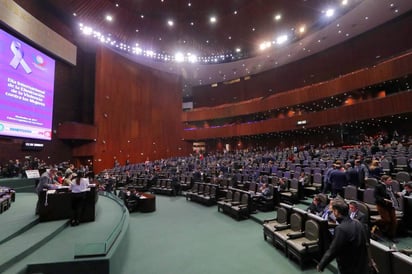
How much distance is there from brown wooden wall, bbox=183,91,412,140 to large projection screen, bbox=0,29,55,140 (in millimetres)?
17224

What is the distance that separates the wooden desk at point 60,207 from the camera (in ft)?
17.8

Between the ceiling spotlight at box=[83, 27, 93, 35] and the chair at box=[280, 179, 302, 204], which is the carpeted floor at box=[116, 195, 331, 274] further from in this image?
the ceiling spotlight at box=[83, 27, 93, 35]

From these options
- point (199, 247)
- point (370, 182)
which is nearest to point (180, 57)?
point (370, 182)

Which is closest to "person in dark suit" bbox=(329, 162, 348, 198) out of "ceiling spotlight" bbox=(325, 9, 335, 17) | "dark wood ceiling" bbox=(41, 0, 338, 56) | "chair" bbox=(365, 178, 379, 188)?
"chair" bbox=(365, 178, 379, 188)

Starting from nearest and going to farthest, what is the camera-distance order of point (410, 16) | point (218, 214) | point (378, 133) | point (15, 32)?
point (218, 214) < point (15, 32) < point (410, 16) < point (378, 133)

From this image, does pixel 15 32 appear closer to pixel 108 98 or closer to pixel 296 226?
pixel 108 98

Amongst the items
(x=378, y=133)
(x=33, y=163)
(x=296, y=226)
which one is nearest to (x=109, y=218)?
(x=296, y=226)

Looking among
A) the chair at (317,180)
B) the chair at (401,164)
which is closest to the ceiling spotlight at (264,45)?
the chair at (401,164)

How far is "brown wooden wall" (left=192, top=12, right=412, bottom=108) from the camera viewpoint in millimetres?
17895

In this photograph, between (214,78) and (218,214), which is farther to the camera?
(214,78)

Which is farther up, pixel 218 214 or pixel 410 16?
pixel 410 16

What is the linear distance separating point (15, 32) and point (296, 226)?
639 inches

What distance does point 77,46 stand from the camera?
20078 millimetres

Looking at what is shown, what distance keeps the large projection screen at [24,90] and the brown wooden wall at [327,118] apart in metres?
17.2
